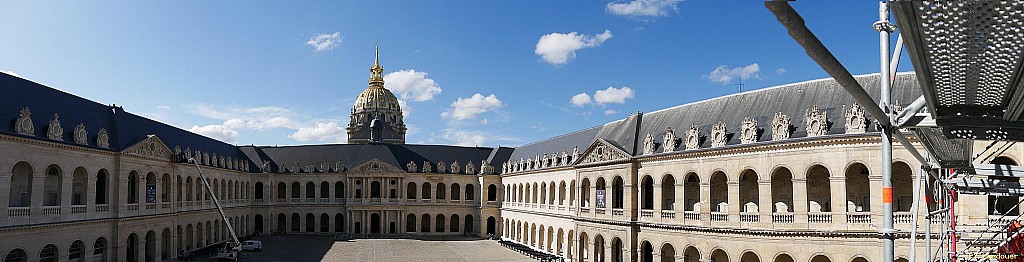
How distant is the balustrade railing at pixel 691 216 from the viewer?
39469 millimetres

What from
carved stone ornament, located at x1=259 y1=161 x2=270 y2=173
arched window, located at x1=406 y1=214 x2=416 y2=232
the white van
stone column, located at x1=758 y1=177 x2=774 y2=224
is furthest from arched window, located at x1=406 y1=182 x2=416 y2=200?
stone column, located at x1=758 y1=177 x2=774 y2=224

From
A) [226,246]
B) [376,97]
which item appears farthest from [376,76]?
[226,246]

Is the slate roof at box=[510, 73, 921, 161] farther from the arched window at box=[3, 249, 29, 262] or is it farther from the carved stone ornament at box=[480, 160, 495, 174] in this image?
the arched window at box=[3, 249, 29, 262]

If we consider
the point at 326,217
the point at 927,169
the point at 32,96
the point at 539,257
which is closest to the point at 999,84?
the point at 927,169

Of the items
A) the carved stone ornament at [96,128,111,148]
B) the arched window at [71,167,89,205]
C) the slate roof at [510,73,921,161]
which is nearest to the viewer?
the slate roof at [510,73,921,161]

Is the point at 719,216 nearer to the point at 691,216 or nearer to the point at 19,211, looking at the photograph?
the point at 691,216

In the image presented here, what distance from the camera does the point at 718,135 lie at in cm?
3928

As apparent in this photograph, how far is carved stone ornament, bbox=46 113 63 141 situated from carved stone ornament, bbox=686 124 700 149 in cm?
3666

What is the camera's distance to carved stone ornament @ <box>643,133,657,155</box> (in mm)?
44125

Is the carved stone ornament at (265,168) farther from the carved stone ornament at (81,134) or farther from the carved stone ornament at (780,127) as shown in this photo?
the carved stone ornament at (780,127)

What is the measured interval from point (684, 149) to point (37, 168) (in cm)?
3640

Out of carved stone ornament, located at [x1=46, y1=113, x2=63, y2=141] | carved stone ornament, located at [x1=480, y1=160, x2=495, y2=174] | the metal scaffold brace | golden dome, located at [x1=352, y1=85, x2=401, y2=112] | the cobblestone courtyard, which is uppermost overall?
golden dome, located at [x1=352, y1=85, x2=401, y2=112]

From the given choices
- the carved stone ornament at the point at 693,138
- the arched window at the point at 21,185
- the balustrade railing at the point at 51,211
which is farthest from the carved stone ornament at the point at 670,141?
the arched window at the point at 21,185

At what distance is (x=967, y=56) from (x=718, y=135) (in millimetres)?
34149
